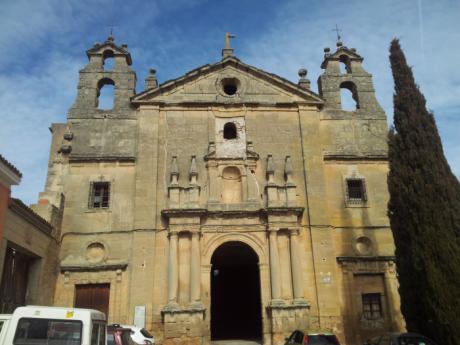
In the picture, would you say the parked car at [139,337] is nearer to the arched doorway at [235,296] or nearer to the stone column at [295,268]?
the stone column at [295,268]

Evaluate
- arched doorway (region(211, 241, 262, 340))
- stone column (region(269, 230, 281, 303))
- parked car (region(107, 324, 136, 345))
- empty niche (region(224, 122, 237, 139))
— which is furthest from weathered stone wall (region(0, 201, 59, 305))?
arched doorway (region(211, 241, 262, 340))


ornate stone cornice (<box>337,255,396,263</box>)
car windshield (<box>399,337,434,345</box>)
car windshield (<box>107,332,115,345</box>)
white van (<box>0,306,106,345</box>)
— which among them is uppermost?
ornate stone cornice (<box>337,255,396,263</box>)

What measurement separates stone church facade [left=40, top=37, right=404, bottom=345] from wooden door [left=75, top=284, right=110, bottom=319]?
1.6 inches

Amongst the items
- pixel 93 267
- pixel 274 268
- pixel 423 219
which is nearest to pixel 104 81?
pixel 93 267

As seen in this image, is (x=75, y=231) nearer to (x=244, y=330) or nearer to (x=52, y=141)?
(x=52, y=141)

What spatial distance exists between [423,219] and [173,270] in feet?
30.5

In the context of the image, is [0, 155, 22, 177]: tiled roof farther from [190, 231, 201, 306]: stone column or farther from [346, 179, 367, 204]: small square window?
[346, 179, 367, 204]: small square window

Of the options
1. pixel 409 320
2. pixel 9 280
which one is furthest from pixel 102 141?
A: pixel 409 320

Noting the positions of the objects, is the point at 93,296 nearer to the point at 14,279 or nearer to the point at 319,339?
the point at 14,279

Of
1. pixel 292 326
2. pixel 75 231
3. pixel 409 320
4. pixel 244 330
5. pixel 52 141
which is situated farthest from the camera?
pixel 244 330

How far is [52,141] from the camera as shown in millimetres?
20719

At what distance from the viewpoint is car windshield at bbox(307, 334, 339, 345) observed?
12.9m

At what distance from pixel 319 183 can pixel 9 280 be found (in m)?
12.6

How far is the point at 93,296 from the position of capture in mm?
18516
